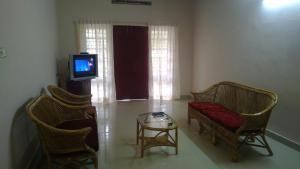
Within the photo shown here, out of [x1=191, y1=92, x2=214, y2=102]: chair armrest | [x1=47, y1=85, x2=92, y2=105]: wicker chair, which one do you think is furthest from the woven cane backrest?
[x1=47, y1=85, x2=92, y2=105]: wicker chair

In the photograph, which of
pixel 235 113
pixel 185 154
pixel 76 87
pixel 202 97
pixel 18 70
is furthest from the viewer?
pixel 76 87

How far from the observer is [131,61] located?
611 centimetres

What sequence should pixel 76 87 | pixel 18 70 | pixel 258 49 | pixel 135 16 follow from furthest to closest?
pixel 135 16 → pixel 76 87 → pixel 258 49 → pixel 18 70

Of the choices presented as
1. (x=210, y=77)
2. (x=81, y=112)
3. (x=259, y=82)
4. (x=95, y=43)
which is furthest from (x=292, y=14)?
(x=95, y=43)

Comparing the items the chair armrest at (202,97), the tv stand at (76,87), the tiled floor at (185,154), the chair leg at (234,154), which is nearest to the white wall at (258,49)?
the tiled floor at (185,154)

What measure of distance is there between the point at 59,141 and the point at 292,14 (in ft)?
11.3

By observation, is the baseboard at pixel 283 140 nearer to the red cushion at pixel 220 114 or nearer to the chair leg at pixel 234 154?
the red cushion at pixel 220 114

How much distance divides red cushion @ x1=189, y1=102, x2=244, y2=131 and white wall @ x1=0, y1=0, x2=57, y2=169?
8.45ft

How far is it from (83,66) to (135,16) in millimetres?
1979

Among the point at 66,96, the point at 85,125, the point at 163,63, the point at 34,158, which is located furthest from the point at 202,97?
the point at 34,158

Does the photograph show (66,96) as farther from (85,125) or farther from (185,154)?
(185,154)

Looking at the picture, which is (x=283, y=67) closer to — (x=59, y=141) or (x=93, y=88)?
(x=59, y=141)

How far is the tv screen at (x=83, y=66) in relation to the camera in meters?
4.93

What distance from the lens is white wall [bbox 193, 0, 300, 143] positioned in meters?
3.20
